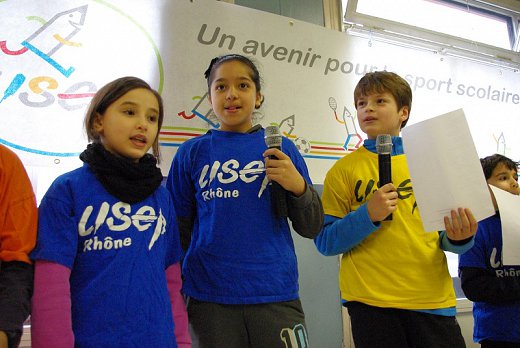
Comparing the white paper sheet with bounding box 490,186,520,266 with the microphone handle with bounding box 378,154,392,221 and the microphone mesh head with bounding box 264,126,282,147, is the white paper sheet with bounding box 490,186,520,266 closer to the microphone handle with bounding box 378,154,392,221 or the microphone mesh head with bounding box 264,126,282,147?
the microphone handle with bounding box 378,154,392,221

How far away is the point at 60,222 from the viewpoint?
2.37 feet

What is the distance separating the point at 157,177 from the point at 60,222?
0.23m

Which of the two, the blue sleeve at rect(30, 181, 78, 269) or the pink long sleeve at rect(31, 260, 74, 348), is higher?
the blue sleeve at rect(30, 181, 78, 269)

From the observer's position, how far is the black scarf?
0.79m

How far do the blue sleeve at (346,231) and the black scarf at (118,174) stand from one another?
51cm

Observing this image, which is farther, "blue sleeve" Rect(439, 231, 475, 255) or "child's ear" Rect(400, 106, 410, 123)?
"child's ear" Rect(400, 106, 410, 123)

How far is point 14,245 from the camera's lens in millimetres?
683

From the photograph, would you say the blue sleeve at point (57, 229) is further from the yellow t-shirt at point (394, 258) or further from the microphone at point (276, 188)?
the yellow t-shirt at point (394, 258)

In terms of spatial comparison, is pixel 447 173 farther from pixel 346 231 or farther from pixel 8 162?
pixel 8 162

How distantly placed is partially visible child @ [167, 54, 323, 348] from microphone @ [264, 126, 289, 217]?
0.02 metres

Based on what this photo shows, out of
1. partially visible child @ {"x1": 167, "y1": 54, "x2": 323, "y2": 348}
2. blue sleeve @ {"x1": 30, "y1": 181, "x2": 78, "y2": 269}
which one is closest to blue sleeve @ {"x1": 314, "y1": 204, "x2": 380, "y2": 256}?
partially visible child @ {"x1": 167, "y1": 54, "x2": 323, "y2": 348}

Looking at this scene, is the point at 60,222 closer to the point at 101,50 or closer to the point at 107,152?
the point at 107,152

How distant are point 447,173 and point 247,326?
0.64 metres

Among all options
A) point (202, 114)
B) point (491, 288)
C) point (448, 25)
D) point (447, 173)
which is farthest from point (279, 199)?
point (448, 25)
